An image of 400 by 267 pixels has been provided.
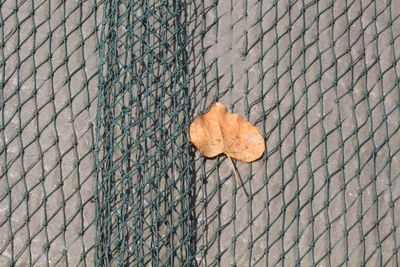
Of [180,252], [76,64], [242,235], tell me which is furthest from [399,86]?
[76,64]

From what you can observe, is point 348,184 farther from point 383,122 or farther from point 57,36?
point 57,36

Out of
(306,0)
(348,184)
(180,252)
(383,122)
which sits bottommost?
(180,252)

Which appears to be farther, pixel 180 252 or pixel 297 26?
pixel 297 26
